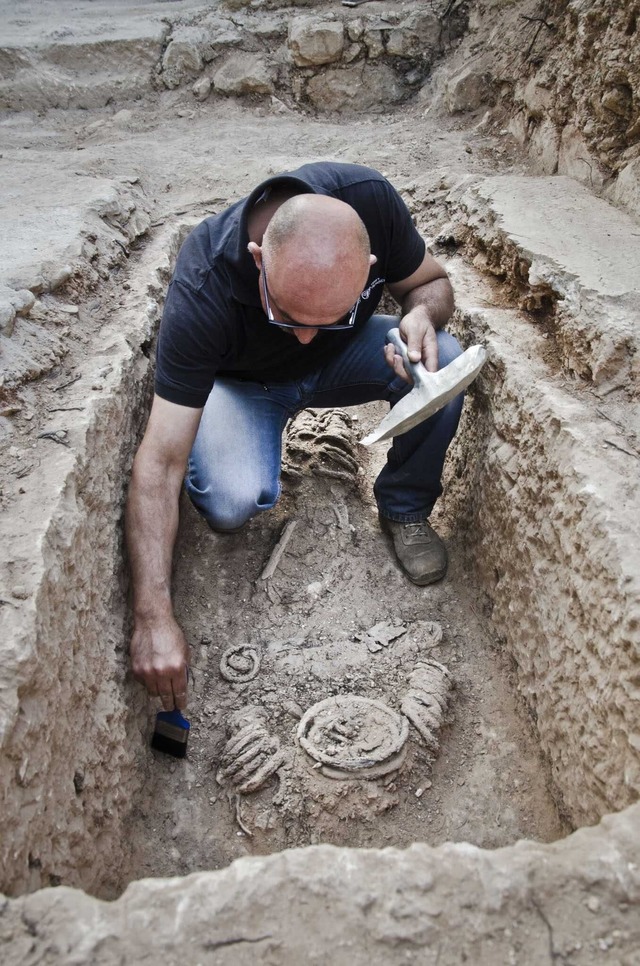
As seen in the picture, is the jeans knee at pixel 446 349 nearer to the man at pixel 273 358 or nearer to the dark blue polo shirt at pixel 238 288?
the man at pixel 273 358

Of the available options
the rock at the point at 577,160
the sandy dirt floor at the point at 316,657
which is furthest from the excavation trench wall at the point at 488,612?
the rock at the point at 577,160

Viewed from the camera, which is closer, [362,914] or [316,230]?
[362,914]

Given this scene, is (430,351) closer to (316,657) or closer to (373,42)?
(316,657)

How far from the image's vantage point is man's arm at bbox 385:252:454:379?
2.42 metres

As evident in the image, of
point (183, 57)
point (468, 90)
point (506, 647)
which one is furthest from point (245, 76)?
point (506, 647)

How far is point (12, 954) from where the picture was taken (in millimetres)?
1092

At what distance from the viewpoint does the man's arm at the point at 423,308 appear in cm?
242

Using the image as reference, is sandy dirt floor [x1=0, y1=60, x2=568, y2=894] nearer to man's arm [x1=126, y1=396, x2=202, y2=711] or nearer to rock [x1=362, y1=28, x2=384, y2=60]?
man's arm [x1=126, y1=396, x2=202, y2=711]

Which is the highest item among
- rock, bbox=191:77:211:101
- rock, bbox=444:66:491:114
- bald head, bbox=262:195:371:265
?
rock, bbox=444:66:491:114

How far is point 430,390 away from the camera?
223 cm

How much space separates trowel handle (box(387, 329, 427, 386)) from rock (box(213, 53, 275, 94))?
12.4 feet

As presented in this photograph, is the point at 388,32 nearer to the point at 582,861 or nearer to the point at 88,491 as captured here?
the point at 88,491

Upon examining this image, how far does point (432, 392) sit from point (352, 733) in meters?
1.05

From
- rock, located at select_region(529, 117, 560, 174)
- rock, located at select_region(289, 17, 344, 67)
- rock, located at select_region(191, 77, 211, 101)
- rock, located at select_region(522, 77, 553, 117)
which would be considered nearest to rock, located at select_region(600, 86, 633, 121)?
rock, located at select_region(529, 117, 560, 174)
